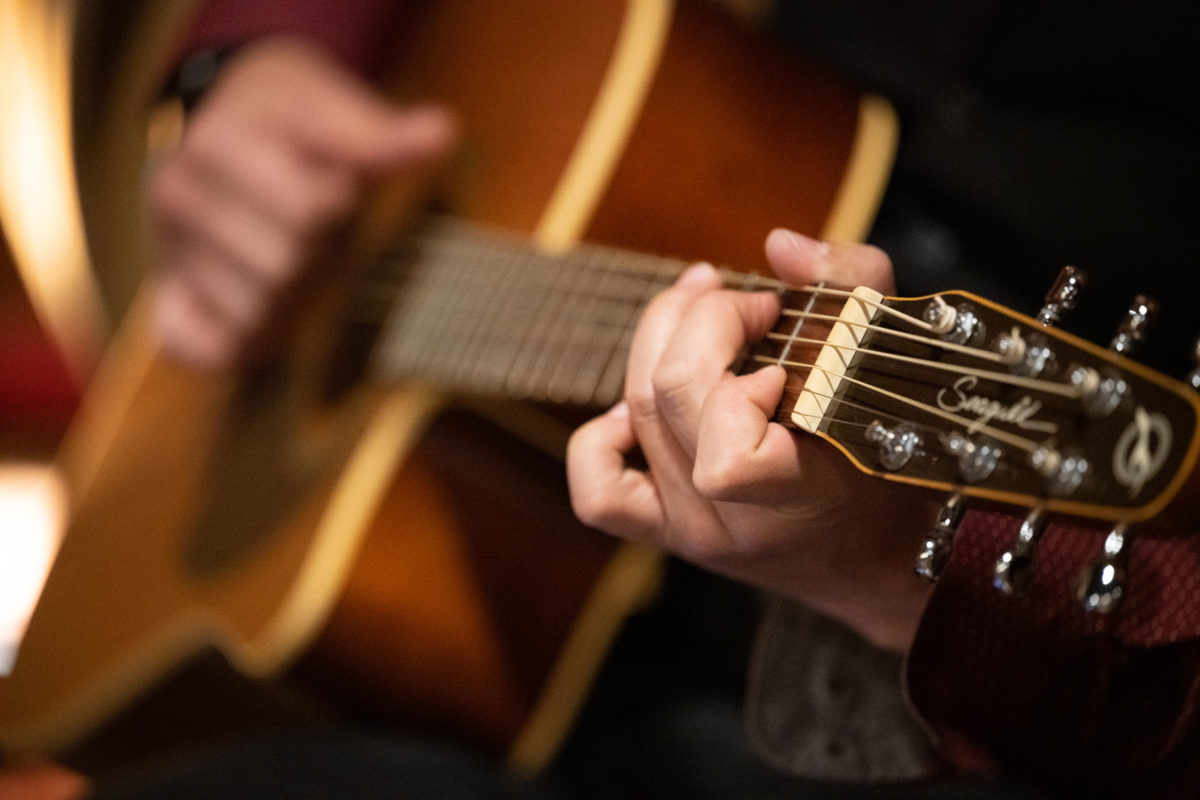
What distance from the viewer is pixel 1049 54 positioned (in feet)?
2.02

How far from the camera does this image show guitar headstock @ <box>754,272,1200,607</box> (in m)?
0.28

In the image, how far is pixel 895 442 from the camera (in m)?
0.31

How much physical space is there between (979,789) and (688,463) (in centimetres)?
34

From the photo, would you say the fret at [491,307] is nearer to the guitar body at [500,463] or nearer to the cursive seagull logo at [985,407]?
the guitar body at [500,463]

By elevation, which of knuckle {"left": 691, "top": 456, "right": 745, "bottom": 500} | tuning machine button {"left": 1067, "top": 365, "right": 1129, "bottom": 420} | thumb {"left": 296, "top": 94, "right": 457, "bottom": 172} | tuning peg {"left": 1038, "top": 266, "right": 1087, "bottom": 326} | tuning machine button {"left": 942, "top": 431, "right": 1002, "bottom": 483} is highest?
tuning peg {"left": 1038, "top": 266, "right": 1087, "bottom": 326}

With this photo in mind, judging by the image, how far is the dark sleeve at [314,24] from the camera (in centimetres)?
91

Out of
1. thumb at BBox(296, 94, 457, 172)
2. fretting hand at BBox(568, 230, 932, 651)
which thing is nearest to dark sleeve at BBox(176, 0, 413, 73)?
thumb at BBox(296, 94, 457, 172)

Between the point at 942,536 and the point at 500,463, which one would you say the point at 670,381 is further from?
the point at 500,463

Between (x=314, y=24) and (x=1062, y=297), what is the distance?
831 mm

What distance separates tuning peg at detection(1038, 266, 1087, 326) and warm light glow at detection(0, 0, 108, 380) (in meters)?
1.10

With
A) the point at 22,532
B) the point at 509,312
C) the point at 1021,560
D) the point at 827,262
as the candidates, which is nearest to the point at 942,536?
the point at 1021,560

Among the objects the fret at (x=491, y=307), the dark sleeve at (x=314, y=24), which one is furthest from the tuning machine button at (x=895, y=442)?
the dark sleeve at (x=314, y=24)

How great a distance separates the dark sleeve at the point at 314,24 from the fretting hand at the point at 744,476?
0.63 metres

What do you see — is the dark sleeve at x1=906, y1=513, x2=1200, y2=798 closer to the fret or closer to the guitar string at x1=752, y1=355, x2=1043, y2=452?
the guitar string at x1=752, y1=355, x2=1043, y2=452
